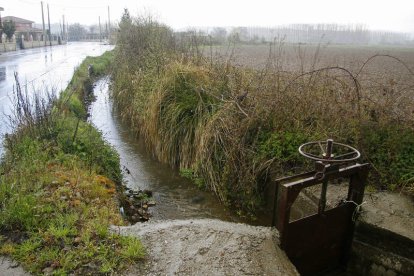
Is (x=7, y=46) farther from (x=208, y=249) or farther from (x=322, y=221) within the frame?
(x=322, y=221)

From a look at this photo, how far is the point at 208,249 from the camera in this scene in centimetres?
386

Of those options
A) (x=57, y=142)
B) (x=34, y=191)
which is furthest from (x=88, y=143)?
(x=34, y=191)

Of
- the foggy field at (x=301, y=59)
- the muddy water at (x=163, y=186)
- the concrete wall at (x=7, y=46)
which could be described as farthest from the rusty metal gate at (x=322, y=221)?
the concrete wall at (x=7, y=46)

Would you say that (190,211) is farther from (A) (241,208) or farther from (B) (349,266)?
(B) (349,266)

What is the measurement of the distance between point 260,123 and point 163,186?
7.36 ft

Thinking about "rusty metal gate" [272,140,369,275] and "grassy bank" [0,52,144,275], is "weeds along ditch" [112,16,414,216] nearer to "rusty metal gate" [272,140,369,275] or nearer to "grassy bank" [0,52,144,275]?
"rusty metal gate" [272,140,369,275]

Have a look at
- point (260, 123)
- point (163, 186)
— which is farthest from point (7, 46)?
point (260, 123)

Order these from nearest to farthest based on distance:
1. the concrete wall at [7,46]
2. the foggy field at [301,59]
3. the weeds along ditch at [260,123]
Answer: the weeds along ditch at [260,123] → the foggy field at [301,59] → the concrete wall at [7,46]

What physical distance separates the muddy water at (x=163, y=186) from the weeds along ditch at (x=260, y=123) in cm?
21

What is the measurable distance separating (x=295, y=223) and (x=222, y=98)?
3.63 meters

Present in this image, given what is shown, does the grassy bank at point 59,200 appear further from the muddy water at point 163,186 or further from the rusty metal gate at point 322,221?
the rusty metal gate at point 322,221

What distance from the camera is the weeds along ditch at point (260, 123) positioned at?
551cm

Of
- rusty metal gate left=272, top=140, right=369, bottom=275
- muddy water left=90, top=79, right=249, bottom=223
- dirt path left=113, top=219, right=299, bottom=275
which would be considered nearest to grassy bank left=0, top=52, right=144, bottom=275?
dirt path left=113, top=219, right=299, bottom=275

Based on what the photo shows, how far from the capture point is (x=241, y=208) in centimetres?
584
